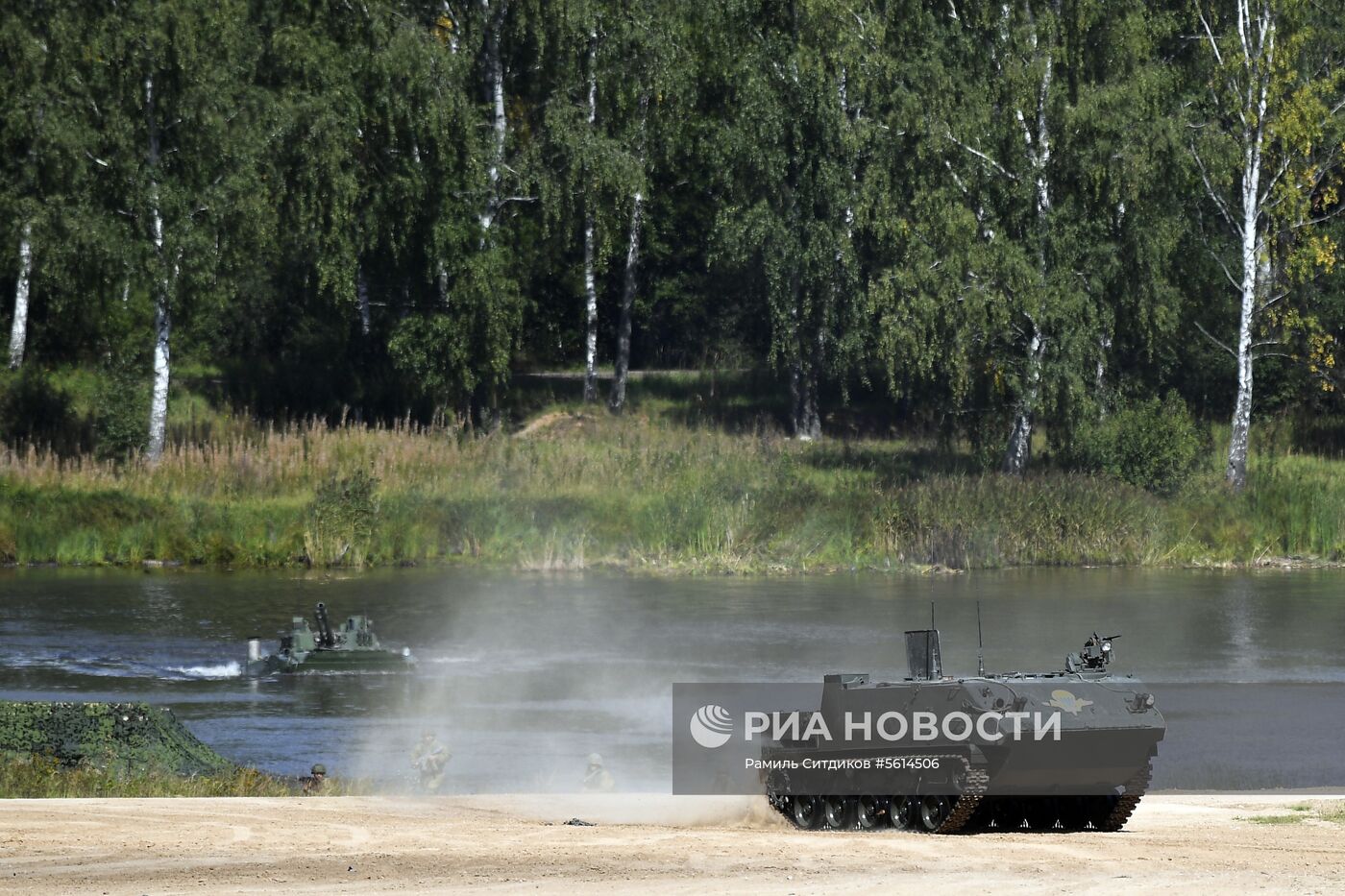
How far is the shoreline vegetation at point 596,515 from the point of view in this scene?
3984 cm

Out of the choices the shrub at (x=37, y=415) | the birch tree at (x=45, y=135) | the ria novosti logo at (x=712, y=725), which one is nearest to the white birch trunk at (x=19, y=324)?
the shrub at (x=37, y=415)

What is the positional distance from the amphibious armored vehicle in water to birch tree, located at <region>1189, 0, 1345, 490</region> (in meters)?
21.4

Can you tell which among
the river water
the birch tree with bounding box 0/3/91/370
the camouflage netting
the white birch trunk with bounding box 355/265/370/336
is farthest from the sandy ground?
the white birch trunk with bounding box 355/265/370/336

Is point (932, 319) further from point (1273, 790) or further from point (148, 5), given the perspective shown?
point (1273, 790)

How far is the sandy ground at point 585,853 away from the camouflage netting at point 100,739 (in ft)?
5.86

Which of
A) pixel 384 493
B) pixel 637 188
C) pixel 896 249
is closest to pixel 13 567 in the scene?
pixel 384 493

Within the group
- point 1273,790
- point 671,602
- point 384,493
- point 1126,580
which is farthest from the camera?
point 384,493

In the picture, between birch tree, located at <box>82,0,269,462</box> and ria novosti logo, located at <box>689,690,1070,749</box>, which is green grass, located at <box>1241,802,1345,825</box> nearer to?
ria novosti logo, located at <box>689,690,1070,749</box>

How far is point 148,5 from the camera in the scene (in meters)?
41.9

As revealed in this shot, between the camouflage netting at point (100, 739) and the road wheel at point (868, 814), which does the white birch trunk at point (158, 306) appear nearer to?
the camouflage netting at point (100, 739)

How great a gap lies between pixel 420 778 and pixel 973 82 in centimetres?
2755

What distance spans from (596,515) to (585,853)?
86.8 ft

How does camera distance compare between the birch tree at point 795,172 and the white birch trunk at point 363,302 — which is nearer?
the birch tree at point 795,172

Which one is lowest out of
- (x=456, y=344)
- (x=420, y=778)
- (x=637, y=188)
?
(x=420, y=778)
